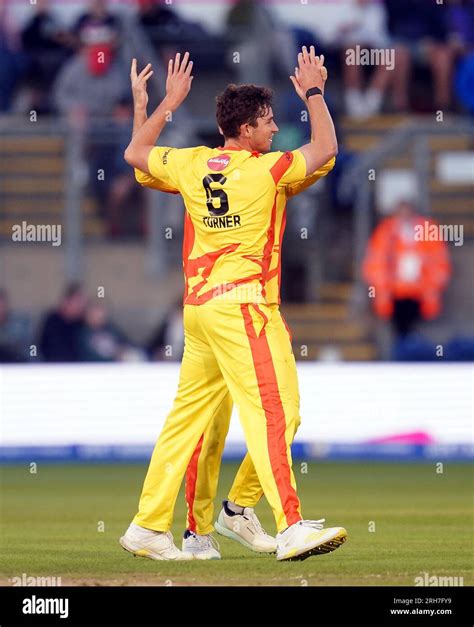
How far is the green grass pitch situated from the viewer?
8641 millimetres

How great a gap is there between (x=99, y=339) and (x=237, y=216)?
397 inches

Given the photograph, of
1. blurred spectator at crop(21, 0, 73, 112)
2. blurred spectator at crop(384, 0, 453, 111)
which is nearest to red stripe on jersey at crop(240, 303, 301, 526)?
blurred spectator at crop(21, 0, 73, 112)

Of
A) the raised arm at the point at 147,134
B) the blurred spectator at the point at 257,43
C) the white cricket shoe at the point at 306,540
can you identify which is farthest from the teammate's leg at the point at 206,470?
the blurred spectator at the point at 257,43

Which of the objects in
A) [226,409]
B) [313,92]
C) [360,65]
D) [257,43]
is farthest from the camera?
[360,65]

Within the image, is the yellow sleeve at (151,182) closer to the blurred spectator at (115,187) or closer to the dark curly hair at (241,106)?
the dark curly hair at (241,106)

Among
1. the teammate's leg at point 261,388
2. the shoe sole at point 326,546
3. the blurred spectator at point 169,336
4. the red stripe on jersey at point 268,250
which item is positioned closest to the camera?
the shoe sole at point 326,546

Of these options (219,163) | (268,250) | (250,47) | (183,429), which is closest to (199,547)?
(183,429)

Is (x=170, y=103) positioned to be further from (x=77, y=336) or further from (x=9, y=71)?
(x=9, y=71)

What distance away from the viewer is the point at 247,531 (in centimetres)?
949

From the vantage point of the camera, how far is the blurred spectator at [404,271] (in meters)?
19.1

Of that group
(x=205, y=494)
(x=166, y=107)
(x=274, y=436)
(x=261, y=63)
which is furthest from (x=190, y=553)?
(x=261, y=63)

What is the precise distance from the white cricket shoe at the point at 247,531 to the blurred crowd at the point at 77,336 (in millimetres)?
8850

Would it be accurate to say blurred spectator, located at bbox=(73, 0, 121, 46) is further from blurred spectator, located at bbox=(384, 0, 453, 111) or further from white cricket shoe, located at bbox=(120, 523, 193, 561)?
white cricket shoe, located at bbox=(120, 523, 193, 561)

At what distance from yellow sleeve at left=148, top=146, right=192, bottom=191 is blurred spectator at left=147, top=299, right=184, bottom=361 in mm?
9694
